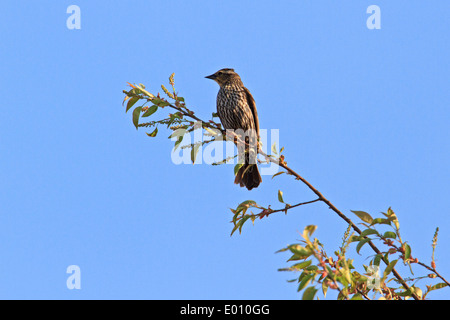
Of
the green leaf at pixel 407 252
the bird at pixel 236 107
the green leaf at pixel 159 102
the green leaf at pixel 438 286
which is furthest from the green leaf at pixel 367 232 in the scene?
the bird at pixel 236 107

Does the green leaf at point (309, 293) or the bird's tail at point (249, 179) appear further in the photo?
the bird's tail at point (249, 179)

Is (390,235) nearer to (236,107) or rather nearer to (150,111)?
(150,111)

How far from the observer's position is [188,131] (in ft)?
11.9

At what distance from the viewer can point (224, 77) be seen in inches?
303

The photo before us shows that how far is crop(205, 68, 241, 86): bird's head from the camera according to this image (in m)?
7.67

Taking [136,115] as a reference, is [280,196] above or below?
below

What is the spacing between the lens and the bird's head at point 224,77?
7667 mm

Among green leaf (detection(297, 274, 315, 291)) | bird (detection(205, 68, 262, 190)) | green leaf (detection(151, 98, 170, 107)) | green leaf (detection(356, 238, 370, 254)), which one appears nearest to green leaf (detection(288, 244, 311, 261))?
green leaf (detection(297, 274, 315, 291))

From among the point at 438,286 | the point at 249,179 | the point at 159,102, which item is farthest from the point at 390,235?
the point at 249,179

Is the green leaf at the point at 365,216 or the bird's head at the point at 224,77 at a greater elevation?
the bird's head at the point at 224,77

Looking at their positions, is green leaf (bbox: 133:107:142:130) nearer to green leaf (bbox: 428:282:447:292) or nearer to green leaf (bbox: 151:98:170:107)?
green leaf (bbox: 151:98:170:107)

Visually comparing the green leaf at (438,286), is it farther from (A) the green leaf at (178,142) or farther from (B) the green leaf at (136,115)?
(B) the green leaf at (136,115)
